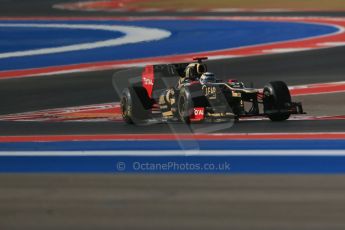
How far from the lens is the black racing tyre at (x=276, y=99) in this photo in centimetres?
1092

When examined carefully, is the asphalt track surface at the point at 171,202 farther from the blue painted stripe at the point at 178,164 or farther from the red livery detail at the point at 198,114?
the red livery detail at the point at 198,114

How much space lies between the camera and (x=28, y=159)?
848 cm

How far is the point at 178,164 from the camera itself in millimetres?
7930

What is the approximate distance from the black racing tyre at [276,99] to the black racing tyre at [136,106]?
5.27 ft

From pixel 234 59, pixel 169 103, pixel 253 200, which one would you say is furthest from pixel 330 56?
pixel 253 200

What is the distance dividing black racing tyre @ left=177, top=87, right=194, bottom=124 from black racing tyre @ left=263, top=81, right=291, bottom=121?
0.86m

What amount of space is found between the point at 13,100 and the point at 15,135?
4494 millimetres

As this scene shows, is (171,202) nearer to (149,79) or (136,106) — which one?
(136,106)

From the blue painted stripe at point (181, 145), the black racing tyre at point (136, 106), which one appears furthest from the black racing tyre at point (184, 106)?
the blue painted stripe at point (181, 145)

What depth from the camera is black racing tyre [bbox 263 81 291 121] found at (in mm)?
10922

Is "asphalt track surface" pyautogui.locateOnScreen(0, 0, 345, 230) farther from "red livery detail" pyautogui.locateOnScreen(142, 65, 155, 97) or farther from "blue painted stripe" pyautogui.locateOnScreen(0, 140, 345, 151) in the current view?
"red livery detail" pyautogui.locateOnScreen(142, 65, 155, 97)

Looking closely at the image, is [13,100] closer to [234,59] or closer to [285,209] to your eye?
[234,59]

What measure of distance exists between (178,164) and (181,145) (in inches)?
51.3

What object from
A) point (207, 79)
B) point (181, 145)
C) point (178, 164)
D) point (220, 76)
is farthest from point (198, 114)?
point (220, 76)
